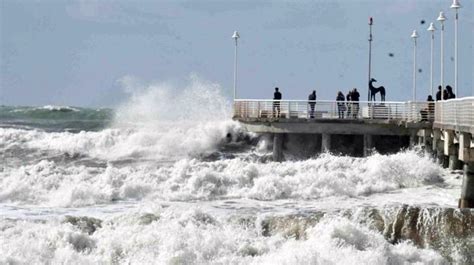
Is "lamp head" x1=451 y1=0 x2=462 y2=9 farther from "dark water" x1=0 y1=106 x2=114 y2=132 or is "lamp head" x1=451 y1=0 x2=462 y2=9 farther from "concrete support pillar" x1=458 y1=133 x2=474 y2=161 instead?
"dark water" x1=0 y1=106 x2=114 y2=132

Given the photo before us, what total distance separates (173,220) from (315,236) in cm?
302

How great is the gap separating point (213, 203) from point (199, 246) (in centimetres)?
741

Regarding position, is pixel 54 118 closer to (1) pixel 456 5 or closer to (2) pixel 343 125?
(2) pixel 343 125

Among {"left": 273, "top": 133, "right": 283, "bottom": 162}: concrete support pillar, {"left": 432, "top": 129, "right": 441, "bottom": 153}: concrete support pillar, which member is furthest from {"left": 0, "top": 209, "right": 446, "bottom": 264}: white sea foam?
{"left": 273, "top": 133, "right": 283, "bottom": 162}: concrete support pillar

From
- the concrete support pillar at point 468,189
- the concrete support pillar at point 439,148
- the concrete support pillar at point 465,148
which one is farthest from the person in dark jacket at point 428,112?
the concrete support pillar at point 468,189

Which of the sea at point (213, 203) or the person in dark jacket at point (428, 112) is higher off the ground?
the person in dark jacket at point (428, 112)

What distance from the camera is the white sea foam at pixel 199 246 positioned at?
14.8 metres

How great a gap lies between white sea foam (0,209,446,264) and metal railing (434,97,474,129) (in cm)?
630

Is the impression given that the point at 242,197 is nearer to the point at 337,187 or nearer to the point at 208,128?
the point at 337,187

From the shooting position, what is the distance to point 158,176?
1044 inches

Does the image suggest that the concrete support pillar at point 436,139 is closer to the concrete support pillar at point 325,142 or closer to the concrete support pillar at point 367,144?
the concrete support pillar at point 367,144

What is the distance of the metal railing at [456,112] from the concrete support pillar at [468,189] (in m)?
→ 1.11

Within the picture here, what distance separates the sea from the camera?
→ 1527 cm

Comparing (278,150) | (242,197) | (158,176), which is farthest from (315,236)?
(278,150)
